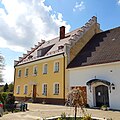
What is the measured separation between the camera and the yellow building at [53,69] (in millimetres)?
25250

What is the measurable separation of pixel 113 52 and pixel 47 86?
11.7 meters

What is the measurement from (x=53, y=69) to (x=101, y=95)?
29.6 ft

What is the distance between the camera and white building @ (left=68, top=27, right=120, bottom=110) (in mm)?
18906

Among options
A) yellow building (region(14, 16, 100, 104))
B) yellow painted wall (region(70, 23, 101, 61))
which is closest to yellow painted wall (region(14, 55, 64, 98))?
yellow building (region(14, 16, 100, 104))

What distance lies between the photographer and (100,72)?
2020cm

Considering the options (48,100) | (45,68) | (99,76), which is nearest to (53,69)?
(45,68)

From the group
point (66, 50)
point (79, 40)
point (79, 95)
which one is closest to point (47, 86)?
point (66, 50)

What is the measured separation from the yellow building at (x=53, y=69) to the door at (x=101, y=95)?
470cm

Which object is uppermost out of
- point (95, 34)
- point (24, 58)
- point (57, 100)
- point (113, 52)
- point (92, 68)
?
point (95, 34)

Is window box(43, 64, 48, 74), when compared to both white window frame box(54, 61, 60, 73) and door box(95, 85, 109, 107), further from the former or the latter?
door box(95, 85, 109, 107)

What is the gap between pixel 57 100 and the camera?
2531cm

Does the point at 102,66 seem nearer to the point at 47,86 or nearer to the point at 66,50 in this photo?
the point at 66,50

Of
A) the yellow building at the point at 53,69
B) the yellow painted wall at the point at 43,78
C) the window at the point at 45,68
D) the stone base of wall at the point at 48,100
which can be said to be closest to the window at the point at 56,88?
the yellow building at the point at 53,69

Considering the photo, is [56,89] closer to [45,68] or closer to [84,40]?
[45,68]
